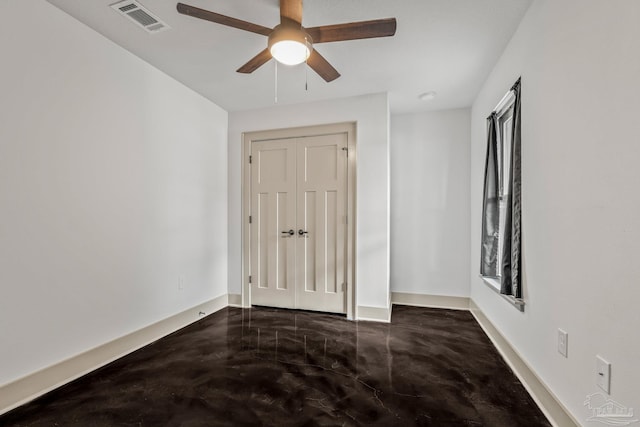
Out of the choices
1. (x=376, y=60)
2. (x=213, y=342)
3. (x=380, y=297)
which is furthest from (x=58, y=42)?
(x=380, y=297)

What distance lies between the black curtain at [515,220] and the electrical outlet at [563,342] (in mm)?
509

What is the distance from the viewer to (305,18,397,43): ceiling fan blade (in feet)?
5.52

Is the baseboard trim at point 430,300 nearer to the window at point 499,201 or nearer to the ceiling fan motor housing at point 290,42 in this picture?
the window at point 499,201

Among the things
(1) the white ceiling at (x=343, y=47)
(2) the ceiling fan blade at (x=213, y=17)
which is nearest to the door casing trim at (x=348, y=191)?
(1) the white ceiling at (x=343, y=47)

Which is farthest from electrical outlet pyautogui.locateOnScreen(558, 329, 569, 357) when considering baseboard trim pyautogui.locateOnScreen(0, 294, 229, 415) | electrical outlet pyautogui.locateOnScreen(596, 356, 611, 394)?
baseboard trim pyautogui.locateOnScreen(0, 294, 229, 415)

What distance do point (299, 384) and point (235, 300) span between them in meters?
2.15

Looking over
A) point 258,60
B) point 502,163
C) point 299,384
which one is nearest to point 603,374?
point 299,384

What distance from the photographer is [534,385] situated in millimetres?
1911

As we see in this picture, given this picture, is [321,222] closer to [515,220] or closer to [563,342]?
[515,220]

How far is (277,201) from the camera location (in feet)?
12.6

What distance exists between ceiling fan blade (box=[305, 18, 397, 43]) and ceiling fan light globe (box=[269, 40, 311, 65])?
0.36 ft

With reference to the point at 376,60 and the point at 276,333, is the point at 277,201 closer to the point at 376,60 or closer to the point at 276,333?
the point at 276,333

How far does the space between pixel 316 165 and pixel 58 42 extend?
2.46 metres

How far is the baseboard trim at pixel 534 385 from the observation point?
5.22 ft
